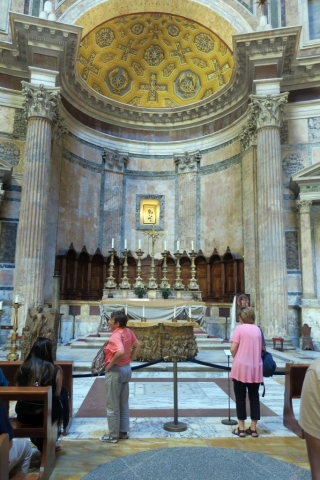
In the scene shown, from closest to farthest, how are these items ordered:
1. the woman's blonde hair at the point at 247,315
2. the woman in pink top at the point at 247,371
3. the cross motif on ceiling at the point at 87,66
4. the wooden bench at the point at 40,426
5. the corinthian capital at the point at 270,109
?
the wooden bench at the point at 40,426 < the woman in pink top at the point at 247,371 < the woman's blonde hair at the point at 247,315 < the corinthian capital at the point at 270,109 < the cross motif on ceiling at the point at 87,66

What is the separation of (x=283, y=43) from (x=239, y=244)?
738cm

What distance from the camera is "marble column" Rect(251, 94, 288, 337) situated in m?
12.4

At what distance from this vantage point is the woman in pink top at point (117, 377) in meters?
4.29

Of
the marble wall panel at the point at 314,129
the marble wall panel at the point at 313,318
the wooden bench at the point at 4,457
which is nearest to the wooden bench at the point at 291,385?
the wooden bench at the point at 4,457

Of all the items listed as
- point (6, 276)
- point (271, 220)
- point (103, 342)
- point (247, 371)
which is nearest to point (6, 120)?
point (6, 276)

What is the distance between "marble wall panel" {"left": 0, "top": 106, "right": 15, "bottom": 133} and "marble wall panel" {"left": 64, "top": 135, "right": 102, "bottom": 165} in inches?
98.9

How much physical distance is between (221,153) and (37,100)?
8.20m

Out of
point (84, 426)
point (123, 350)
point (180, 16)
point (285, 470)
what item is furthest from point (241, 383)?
point (180, 16)

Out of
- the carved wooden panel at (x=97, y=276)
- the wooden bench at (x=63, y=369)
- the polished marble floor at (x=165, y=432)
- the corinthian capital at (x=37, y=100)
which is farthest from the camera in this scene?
the carved wooden panel at (x=97, y=276)

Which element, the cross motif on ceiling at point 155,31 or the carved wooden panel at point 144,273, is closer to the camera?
the carved wooden panel at point 144,273

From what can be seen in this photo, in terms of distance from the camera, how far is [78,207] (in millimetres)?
17203

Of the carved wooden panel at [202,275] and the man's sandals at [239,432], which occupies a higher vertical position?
the carved wooden panel at [202,275]

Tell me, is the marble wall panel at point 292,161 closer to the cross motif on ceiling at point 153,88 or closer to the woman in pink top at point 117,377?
the cross motif on ceiling at point 153,88

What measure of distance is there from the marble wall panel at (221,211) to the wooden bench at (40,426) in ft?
43.5
